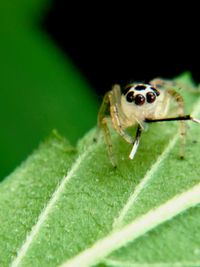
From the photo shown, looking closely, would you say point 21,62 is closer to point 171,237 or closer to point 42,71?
point 42,71

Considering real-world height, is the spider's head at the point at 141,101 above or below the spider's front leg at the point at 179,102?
above

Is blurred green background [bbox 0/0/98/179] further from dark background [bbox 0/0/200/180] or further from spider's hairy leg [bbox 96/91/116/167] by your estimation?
spider's hairy leg [bbox 96/91/116/167]

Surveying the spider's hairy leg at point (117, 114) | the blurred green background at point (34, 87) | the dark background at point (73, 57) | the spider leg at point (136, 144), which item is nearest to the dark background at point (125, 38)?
the dark background at point (73, 57)

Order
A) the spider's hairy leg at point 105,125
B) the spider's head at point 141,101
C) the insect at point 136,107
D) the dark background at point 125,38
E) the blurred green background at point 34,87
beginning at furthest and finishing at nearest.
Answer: the dark background at point 125,38, the blurred green background at point 34,87, the spider's head at point 141,101, the insect at point 136,107, the spider's hairy leg at point 105,125

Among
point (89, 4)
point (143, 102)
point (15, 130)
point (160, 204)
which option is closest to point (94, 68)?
point (89, 4)

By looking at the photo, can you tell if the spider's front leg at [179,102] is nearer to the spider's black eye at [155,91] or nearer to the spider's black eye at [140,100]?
the spider's black eye at [155,91]

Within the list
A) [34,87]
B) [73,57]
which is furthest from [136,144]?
[73,57]

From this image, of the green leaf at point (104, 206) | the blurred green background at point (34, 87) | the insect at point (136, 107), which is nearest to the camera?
the green leaf at point (104, 206)

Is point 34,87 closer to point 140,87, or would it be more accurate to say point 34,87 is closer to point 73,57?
point 73,57
